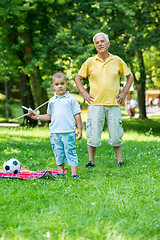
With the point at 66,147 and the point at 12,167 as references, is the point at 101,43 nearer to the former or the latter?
the point at 66,147

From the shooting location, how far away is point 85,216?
3.13 m

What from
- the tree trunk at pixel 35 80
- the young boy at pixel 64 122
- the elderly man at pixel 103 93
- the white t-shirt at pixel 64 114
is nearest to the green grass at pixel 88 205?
the young boy at pixel 64 122

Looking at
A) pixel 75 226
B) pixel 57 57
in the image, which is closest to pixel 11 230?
pixel 75 226

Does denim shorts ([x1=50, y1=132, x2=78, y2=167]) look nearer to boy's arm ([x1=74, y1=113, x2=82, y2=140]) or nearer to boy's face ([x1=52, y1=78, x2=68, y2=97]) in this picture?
boy's arm ([x1=74, y1=113, x2=82, y2=140])

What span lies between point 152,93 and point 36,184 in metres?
47.8

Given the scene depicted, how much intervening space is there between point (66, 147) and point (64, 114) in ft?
1.57

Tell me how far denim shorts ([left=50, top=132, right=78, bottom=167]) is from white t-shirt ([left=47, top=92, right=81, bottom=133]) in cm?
9

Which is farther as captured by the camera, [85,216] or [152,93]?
[152,93]

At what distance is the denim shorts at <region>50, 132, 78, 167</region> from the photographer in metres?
4.82

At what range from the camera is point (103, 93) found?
18.3 ft

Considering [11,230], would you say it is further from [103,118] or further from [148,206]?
[103,118]

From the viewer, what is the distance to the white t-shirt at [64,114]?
4.81 m

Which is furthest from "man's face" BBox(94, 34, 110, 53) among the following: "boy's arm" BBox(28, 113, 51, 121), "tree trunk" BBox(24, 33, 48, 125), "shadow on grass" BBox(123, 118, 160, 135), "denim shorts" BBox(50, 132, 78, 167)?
"shadow on grass" BBox(123, 118, 160, 135)

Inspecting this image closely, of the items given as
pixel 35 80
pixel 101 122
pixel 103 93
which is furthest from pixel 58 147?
pixel 35 80
